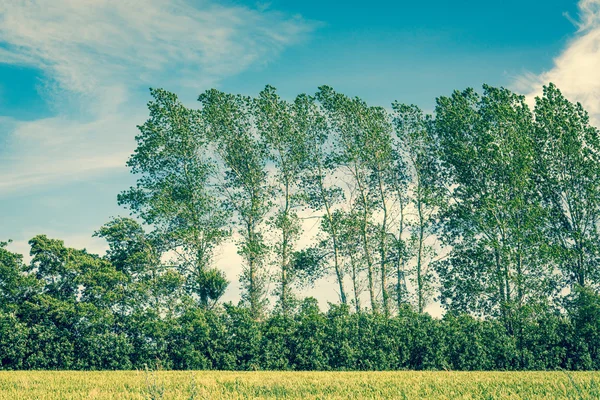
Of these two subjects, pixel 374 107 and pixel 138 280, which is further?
pixel 374 107

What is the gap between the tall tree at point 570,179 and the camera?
3009 centimetres

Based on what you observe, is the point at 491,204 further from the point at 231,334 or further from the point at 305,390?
the point at 305,390

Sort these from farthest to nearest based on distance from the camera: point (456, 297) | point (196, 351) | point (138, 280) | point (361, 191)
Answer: point (361, 191), point (456, 297), point (138, 280), point (196, 351)

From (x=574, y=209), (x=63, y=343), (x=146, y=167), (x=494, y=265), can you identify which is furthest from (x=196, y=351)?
(x=574, y=209)

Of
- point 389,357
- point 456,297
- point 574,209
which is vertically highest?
point 574,209

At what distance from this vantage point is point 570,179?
101ft

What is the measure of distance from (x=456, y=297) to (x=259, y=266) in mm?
11162

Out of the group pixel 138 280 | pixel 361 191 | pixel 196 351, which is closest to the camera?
pixel 196 351

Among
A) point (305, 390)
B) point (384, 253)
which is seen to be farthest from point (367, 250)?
point (305, 390)

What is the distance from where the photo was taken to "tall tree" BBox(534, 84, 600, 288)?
30.1m

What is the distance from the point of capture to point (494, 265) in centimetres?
2994

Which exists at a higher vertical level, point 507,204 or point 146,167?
point 146,167

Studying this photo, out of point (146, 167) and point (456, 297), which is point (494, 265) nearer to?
point (456, 297)

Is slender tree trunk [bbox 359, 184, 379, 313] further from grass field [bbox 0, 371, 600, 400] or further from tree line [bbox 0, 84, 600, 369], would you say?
grass field [bbox 0, 371, 600, 400]
